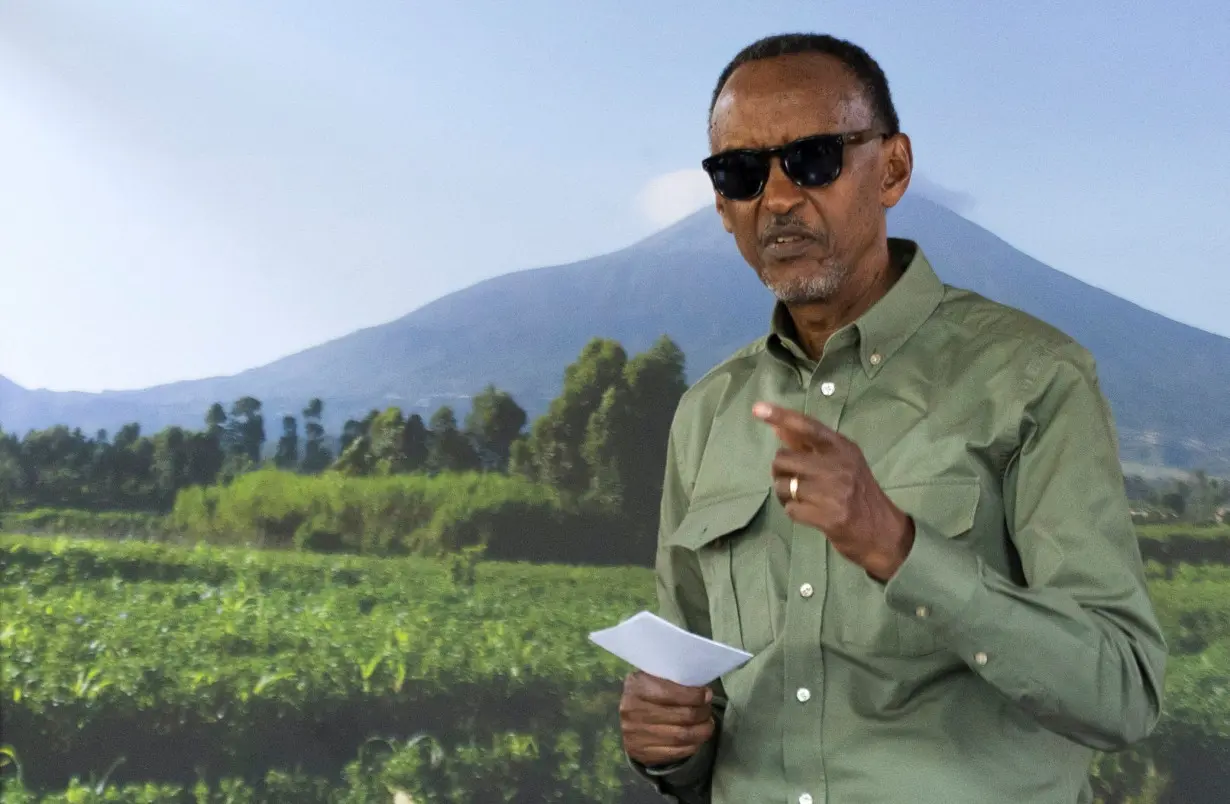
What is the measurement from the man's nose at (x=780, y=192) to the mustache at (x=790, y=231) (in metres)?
0.01

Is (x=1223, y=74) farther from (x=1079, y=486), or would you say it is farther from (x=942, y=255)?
(x=1079, y=486)

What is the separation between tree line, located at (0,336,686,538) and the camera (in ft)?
12.4

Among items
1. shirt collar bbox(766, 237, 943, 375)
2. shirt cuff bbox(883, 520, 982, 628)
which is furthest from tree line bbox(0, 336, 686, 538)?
shirt cuff bbox(883, 520, 982, 628)

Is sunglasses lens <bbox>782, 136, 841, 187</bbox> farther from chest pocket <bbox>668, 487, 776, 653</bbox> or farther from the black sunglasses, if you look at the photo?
chest pocket <bbox>668, 487, 776, 653</bbox>

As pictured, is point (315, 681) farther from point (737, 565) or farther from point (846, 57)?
point (846, 57)

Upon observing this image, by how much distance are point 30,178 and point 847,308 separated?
3.70 metres

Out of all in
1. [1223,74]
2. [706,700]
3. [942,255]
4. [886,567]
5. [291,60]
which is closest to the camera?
[886,567]

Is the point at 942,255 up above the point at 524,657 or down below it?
above

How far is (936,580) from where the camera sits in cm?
108

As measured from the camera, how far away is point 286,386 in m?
4.23

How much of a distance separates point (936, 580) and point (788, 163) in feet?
1.73

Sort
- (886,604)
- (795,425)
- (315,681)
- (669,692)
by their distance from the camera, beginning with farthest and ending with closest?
1. (315,681)
2. (669,692)
3. (886,604)
4. (795,425)

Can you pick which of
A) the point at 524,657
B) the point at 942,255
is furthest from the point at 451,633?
the point at 942,255

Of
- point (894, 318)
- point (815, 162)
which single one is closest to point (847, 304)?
point (894, 318)
